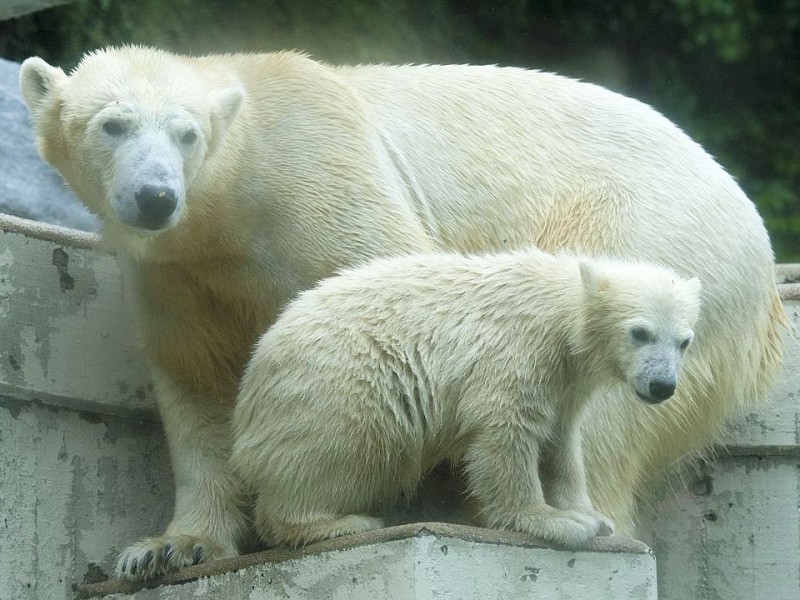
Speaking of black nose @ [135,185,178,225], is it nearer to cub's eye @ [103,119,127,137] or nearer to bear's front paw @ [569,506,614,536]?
cub's eye @ [103,119,127,137]

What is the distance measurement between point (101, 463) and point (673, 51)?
6206 millimetres

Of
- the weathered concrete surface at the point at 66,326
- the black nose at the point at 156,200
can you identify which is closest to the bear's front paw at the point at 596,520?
the black nose at the point at 156,200

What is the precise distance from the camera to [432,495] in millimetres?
4375

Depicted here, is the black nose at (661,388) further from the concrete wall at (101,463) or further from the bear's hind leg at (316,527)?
the concrete wall at (101,463)

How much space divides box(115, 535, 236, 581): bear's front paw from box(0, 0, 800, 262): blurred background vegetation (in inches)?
197

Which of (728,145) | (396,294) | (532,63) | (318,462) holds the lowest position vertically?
(318,462)

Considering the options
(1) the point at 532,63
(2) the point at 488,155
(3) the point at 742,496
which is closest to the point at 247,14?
(1) the point at 532,63

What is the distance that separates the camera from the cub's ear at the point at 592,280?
390 cm

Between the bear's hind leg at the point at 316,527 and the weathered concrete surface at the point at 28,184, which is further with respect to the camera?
the weathered concrete surface at the point at 28,184

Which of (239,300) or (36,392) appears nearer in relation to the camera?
(239,300)

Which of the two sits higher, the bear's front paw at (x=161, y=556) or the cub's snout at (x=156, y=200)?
the cub's snout at (x=156, y=200)

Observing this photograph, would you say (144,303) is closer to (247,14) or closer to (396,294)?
(396,294)

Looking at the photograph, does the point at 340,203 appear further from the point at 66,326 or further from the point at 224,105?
the point at 66,326

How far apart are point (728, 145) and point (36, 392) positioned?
6292 millimetres
